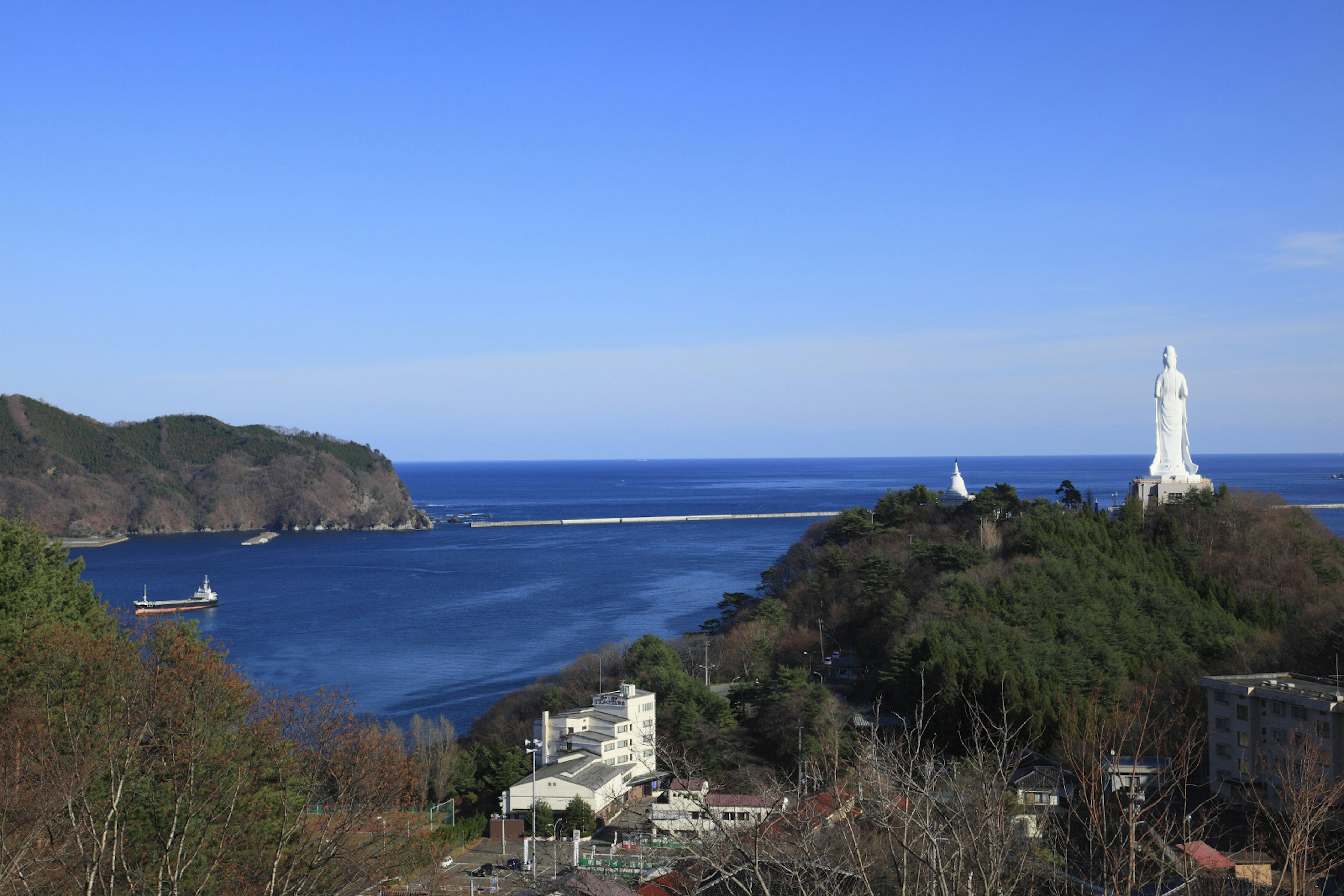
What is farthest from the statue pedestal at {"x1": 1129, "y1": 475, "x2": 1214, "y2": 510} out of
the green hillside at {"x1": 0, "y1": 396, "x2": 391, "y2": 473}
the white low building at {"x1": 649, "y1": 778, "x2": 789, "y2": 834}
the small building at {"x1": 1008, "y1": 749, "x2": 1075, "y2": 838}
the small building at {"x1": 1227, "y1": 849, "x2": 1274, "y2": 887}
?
the green hillside at {"x1": 0, "y1": 396, "x2": 391, "y2": 473}

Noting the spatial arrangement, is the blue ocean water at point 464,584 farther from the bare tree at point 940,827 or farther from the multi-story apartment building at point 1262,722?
the bare tree at point 940,827

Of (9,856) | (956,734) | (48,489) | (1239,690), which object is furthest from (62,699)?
(48,489)

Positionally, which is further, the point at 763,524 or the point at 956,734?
the point at 763,524

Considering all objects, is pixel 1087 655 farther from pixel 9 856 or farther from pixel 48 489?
pixel 48 489

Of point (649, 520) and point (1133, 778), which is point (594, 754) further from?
point (649, 520)

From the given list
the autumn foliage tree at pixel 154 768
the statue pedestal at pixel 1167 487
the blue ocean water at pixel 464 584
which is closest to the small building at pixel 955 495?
the statue pedestal at pixel 1167 487

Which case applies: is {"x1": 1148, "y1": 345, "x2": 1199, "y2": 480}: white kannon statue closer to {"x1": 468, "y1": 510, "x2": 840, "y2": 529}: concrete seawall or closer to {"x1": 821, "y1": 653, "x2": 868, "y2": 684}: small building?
{"x1": 821, "y1": 653, "x2": 868, "y2": 684}: small building
